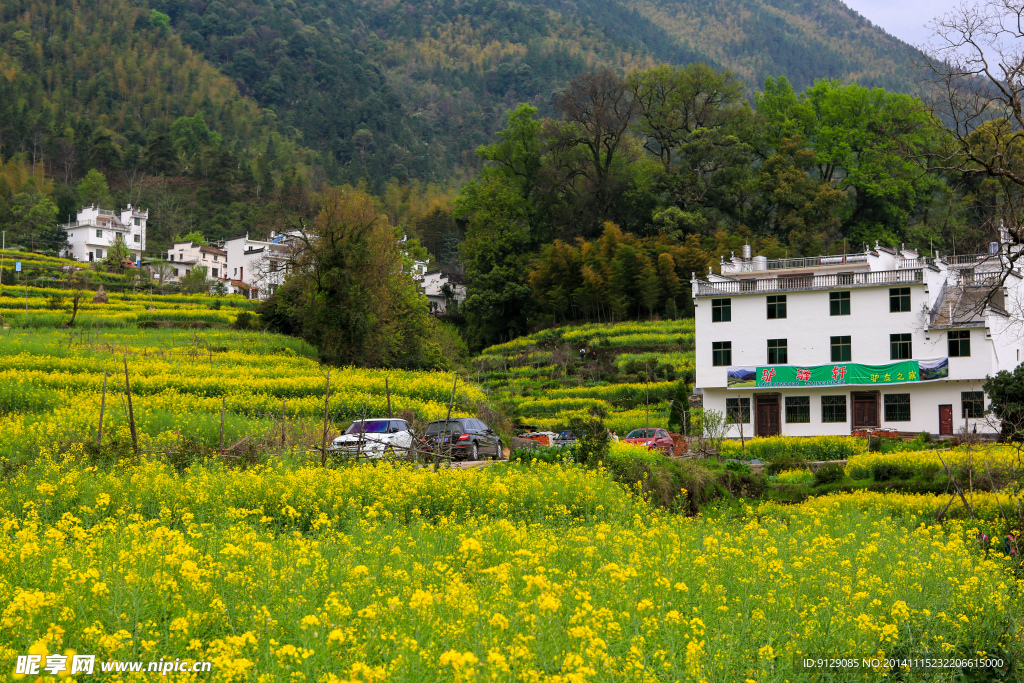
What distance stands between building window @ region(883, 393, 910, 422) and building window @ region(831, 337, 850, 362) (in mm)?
2580

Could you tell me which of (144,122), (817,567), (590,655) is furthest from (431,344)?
(144,122)

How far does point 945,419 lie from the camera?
39.6 metres

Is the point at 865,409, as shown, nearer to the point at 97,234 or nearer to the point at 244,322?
the point at 244,322

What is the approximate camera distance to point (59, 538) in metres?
9.67

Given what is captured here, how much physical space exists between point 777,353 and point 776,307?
2264 mm

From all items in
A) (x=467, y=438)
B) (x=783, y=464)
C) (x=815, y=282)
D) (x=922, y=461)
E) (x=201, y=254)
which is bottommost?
(x=783, y=464)

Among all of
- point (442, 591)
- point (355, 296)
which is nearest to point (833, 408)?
point (355, 296)

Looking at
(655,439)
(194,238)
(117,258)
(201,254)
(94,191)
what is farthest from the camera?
(94,191)

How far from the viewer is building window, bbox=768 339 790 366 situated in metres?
42.5

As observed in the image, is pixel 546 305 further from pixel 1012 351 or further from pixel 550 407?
pixel 1012 351

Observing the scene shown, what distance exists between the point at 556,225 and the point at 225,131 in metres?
114

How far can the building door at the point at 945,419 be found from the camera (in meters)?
39.4

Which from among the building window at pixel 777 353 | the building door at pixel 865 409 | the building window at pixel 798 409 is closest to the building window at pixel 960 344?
the building door at pixel 865 409

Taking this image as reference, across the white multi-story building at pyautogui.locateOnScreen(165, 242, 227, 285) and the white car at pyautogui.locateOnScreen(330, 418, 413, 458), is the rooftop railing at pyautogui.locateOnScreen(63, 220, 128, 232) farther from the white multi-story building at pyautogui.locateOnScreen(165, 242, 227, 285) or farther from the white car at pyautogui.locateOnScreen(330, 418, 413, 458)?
the white car at pyautogui.locateOnScreen(330, 418, 413, 458)
